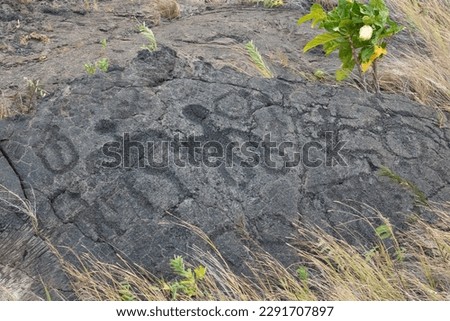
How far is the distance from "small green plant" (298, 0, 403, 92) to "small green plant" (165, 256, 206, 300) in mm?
1566

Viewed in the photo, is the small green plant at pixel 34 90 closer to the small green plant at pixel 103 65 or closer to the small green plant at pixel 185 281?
the small green plant at pixel 103 65

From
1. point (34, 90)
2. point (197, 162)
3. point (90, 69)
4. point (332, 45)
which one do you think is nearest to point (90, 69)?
point (90, 69)

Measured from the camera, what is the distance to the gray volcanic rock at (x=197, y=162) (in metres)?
3.53

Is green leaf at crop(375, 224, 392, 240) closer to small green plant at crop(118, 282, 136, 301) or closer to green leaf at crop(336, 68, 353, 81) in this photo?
green leaf at crop(336, 68, 353, 81)

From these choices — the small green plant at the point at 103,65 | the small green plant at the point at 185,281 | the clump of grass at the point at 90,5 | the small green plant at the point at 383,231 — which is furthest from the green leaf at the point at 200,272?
the clump of grass at the point at 90,5

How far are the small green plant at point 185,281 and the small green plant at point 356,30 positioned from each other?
157 centimetres

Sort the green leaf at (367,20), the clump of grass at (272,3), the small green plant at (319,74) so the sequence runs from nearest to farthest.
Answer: the green leaf at (367,20) < the small green plant at (319,74) < the clump of grass at (272,3)

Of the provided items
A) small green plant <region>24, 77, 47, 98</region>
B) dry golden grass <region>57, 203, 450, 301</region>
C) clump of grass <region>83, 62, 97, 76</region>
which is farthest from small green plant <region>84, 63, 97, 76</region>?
dry golden grass <region>57, 203, 450, 301</region>

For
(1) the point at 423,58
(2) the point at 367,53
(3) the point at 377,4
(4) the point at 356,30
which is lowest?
(1) the point at 423,58

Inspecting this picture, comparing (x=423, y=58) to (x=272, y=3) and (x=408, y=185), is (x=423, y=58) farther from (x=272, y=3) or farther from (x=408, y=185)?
(x=408, y=185)

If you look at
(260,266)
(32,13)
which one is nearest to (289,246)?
(260,266)

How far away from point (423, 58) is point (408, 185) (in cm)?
137

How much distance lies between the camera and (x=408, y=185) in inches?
150

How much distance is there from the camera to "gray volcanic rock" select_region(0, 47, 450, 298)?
3.53 metres
